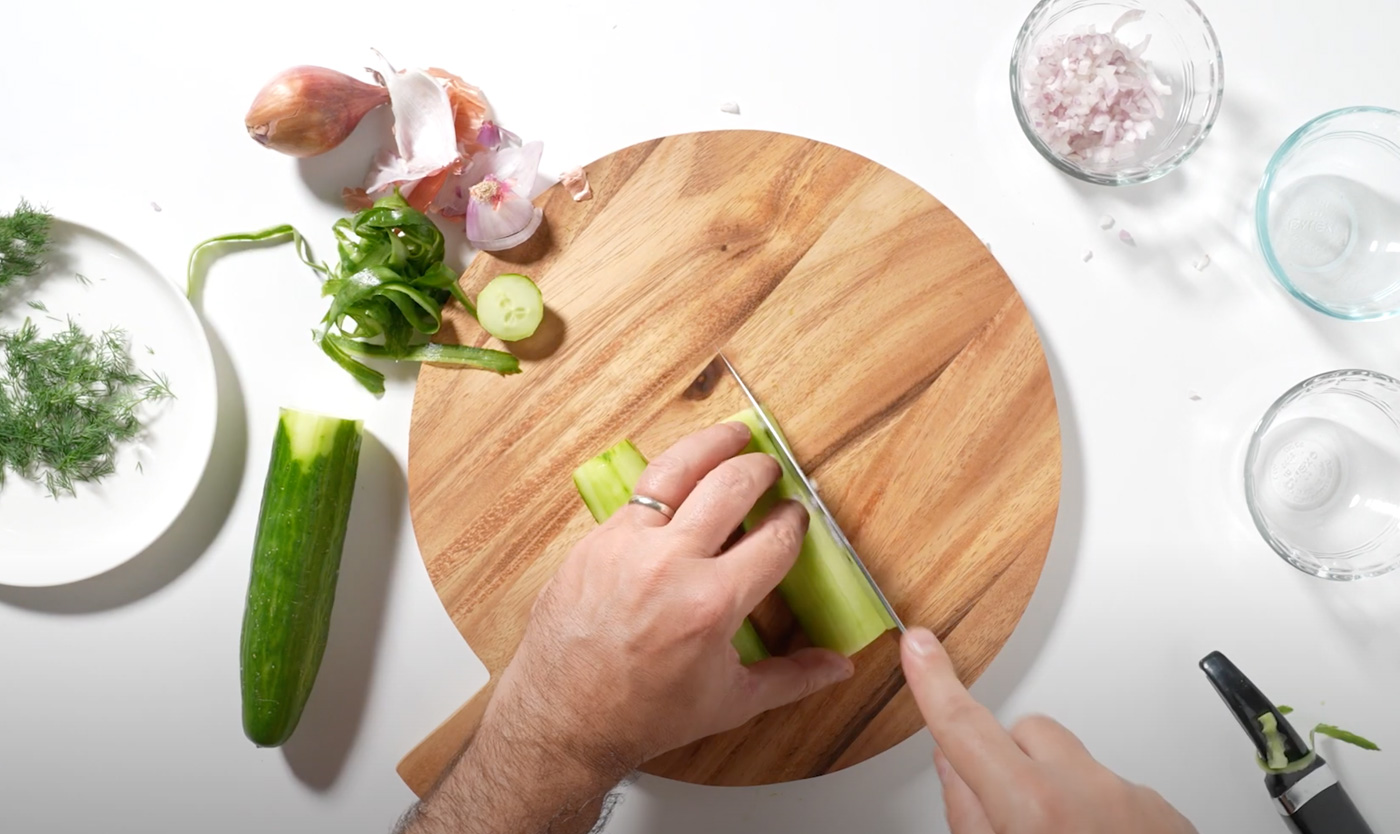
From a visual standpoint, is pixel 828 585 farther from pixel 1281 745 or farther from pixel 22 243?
pixel 22 243

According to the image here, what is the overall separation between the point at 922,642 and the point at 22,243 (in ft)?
7.31

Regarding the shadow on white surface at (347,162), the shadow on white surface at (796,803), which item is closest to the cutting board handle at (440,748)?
the shadow on white surface at (796,803)

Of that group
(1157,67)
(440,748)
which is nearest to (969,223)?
(1157,67)

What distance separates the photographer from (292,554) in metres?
1.96

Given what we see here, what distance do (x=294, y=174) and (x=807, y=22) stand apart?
52.2 inches

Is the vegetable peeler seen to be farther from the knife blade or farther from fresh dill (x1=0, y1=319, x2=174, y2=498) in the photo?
fresh dill (x1=0, y1=319, x2=174, y2=498)

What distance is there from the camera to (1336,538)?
210 centimetres

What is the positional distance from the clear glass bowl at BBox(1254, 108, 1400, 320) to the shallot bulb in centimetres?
215

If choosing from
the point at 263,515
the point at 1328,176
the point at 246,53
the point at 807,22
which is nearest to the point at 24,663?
the point at 263,515

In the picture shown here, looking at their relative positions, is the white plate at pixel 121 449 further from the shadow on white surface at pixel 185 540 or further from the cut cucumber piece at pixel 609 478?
the cut cucumber piece at pixel 609 478

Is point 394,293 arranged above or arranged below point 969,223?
above

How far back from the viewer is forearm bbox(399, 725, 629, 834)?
1.76m

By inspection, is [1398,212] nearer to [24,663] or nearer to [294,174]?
[294,174]

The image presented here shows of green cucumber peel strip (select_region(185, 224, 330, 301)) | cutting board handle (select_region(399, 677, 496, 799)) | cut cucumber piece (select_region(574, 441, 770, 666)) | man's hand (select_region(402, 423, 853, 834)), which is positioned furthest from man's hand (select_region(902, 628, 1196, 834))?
green cucumber peel strip (select_region(185, 224, 330, 301))
